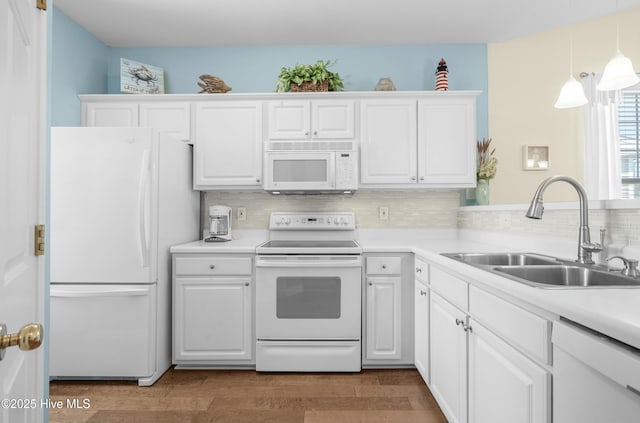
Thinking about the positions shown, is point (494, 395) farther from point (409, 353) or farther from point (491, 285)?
point (409, 353)

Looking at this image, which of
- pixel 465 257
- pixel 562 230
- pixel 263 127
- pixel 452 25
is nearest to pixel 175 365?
pixel 263 127

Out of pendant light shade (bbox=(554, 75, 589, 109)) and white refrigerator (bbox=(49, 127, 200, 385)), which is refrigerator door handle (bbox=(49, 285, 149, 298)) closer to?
white refrigerator (bbox=(49, 127, 200, 385))

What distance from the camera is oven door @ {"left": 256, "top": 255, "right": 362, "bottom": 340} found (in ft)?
8.04

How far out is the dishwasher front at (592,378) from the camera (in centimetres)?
71

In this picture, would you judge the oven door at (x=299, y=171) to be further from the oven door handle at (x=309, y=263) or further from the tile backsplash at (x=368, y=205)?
the oven door handle at (x=309, y=263)

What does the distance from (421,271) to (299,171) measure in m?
1.14

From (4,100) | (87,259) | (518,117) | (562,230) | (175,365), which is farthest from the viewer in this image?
(518,117)

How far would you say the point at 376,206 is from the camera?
314cm

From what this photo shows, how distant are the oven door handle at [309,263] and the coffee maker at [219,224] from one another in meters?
0.57

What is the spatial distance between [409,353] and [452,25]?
2.48 m

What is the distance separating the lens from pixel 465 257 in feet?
6.53

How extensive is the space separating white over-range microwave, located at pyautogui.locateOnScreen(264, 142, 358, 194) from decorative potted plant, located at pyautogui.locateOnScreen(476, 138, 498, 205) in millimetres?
1015

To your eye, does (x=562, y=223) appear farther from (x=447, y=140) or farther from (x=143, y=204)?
(x=143, y=204)

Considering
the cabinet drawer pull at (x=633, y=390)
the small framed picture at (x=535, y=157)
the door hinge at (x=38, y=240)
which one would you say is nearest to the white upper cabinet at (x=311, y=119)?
the small framed picture at (x=535, y=157)
